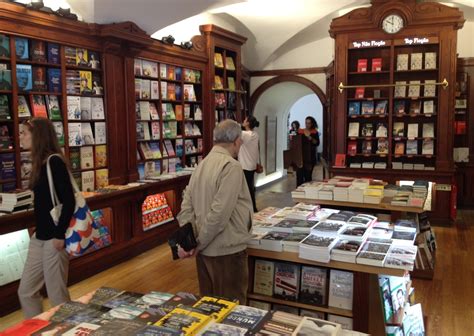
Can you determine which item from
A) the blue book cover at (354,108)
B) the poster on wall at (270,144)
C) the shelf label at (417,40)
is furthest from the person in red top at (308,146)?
the poster on wall at (270,144)

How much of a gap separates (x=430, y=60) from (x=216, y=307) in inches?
251

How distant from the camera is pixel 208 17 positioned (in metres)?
7.38

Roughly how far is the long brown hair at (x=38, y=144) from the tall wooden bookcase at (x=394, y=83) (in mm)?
5238

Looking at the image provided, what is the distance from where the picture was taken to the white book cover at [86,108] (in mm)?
4977

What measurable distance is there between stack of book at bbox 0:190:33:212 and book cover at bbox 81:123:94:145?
118cm

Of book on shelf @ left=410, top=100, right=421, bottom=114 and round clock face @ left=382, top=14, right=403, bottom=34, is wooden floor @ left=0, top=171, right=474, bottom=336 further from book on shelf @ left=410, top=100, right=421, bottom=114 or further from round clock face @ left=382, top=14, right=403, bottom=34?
round clock face @ left=382, top=14, right=403, bottom=34

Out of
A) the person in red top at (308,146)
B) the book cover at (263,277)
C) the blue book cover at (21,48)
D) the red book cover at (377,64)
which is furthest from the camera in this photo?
the person in red top at (308,146)

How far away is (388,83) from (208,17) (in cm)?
314

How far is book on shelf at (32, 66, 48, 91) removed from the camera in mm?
4420

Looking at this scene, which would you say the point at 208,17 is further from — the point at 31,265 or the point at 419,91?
the point at 31,265

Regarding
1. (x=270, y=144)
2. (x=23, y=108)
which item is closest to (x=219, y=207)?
(x=23, y=108)

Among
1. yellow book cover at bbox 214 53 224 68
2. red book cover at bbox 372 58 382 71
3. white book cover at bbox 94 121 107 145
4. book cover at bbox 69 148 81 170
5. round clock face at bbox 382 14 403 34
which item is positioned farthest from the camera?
yellow book cover at bbox 214 53 224 68

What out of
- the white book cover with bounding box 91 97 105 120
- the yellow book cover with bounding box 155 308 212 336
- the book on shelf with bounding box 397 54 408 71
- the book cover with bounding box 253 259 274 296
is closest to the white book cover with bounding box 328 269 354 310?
the book cover with bounding box 253 259 274 296

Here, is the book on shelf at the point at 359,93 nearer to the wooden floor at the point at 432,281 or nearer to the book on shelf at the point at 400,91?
the book on shelf at the point at 400,91
